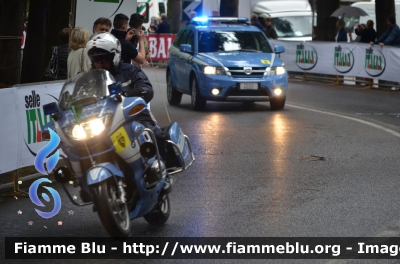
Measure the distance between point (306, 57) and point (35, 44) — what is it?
1397cm

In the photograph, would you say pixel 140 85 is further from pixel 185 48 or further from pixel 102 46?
pixel 185 48

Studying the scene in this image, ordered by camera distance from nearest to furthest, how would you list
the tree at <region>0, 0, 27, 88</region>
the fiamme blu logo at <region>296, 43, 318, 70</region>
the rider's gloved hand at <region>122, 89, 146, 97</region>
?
the rider's gloved hand at <region>122, 89, 146, 97</region> → the tree at <region>0, 0, 27, 88</region> → the fiamme blu logo at <region>296, 43, 318, 70</region>

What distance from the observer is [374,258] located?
677 centimetres

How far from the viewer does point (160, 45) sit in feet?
130

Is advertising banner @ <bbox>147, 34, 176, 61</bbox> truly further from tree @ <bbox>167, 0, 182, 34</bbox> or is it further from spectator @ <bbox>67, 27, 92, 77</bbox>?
spectator @ <bbox>67, 27, 92, 77</bbox>

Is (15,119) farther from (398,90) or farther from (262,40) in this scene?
(398,90)

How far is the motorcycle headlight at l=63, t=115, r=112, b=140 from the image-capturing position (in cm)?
702

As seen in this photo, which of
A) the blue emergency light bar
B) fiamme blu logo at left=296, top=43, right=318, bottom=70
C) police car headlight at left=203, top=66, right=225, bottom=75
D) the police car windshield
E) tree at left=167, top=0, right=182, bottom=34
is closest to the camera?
police car headlight at left=203, top=66, right=225, bottom=75

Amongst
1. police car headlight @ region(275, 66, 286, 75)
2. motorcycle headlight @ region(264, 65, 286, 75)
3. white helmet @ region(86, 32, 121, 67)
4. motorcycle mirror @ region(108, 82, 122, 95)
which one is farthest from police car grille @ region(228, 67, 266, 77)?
motorcycle mirror @ region(108, 82, 122, 95)

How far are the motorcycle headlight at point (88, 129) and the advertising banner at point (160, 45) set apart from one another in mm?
31954

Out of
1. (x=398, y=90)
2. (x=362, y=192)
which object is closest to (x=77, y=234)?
(x=362, y=192)

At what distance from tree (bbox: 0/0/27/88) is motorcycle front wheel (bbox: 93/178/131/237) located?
536cm

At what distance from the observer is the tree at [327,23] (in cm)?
3250

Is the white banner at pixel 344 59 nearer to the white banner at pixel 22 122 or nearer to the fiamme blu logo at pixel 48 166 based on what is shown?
the white banner at pixel 22 122
